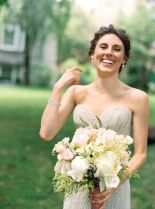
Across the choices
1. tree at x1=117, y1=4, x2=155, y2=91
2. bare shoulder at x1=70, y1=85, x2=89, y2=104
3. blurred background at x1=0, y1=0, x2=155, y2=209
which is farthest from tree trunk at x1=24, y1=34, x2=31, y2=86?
bare shoulder at x1=70, y1=85, x2=89, y2=104

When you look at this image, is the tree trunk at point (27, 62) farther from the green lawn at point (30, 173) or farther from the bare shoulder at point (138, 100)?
the bare shoulder at point (138, 100)

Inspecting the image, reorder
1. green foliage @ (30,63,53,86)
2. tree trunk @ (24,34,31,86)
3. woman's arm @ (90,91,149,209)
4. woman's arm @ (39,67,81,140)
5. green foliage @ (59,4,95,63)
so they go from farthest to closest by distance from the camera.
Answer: green foliage @ (59,4,95,63), green foliage @ (30,63,53,86), tree trunk @ (24,34,31,86), woman's arm @ (39,67,81,140), woman's arm @ (90,91,149,209)

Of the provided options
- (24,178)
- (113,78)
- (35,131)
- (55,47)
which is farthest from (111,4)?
(113,78)

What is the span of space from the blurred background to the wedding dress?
4.04 metres

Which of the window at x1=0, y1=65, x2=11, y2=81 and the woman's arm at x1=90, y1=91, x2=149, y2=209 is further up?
the woman's arm at x1=90, y1=91, x2=149, y2=209

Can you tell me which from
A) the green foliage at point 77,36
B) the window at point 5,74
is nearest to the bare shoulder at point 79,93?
the green foliage at point 77,36

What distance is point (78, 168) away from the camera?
2.92 m

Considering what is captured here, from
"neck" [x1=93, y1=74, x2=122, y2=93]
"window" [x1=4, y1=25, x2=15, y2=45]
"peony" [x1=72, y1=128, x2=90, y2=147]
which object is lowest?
"window" [x1=4, y1=25, x2=15, y2=45]

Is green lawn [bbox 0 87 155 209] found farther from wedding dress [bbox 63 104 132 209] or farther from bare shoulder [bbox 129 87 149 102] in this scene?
bare shoulder [bbox 129 87 149 102]

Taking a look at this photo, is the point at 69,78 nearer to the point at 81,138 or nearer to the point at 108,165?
the point at 81,138

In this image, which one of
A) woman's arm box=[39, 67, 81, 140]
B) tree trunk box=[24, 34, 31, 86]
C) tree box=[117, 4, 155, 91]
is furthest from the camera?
tree trunk box=[24, 34, 31, 86]

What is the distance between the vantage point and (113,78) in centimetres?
336

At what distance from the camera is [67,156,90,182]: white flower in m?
2.92

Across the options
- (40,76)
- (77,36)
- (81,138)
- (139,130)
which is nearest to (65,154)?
(81,138)
